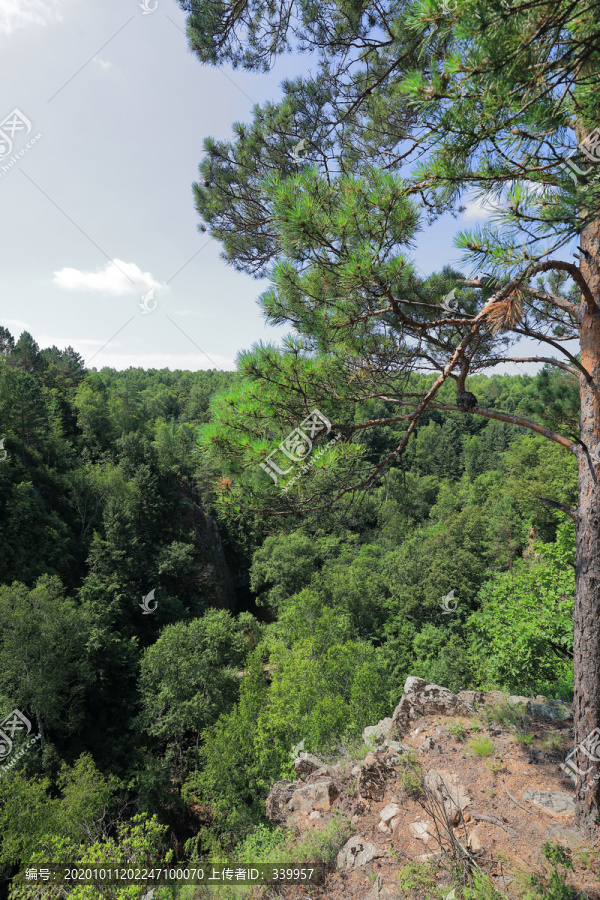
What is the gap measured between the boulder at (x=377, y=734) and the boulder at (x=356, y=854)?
4.83 feet

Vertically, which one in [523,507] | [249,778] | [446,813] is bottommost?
[249,778]

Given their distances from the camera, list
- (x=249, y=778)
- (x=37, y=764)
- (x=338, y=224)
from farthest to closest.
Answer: (x=37, y=764) → (x=249, y=778) → (x=338, y=224)

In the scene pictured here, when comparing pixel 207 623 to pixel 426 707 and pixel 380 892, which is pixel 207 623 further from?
pixel 380 892

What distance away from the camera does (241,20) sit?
4484 millimetres

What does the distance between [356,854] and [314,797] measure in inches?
47.3

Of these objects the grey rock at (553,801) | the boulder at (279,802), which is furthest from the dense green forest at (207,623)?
the grey rock at (553,801)

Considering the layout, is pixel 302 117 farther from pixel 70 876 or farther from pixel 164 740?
pixel 164 740

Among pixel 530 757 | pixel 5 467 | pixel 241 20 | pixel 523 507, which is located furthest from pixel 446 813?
pixel 5 467

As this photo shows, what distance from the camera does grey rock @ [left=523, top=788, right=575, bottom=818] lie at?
3.60 meters

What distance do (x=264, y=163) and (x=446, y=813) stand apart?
736 cm

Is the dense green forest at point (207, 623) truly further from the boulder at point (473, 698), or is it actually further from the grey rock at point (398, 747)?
the grey rock at point (398, 747)

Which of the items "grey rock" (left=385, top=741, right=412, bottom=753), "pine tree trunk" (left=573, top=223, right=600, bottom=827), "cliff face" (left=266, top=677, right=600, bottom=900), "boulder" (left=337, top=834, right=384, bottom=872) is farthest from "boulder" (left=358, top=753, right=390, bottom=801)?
"pine tree trunk" (left=573, top=223, right=600, bottom=827)

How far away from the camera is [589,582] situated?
323 centimetres

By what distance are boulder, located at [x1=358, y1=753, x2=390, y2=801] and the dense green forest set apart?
278 centimetres
